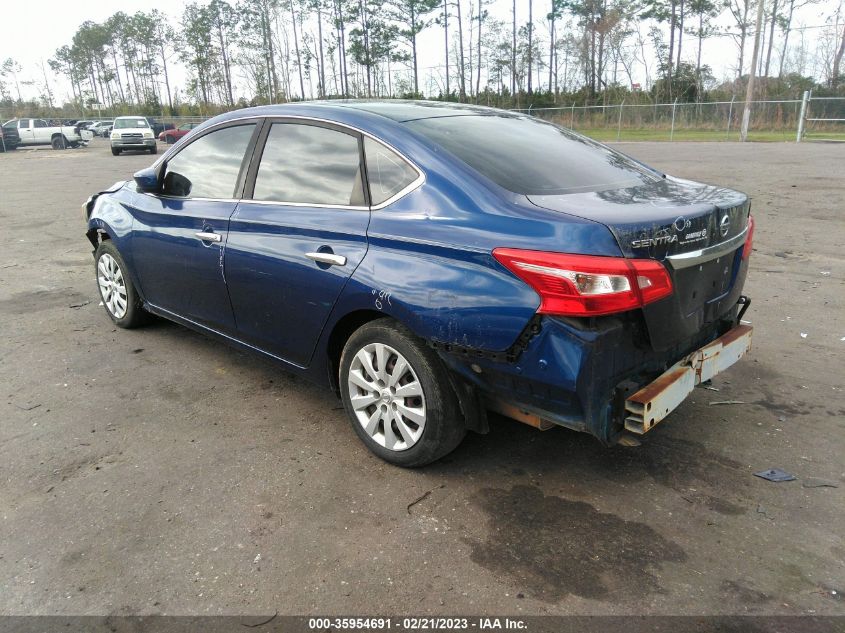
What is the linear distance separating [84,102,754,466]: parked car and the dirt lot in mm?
375

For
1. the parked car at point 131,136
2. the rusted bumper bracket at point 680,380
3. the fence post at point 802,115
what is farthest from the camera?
the parked car at point 131,136

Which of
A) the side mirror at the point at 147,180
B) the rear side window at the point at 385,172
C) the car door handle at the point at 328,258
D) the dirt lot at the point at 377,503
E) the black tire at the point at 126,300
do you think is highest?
the rear side window at the point at 385,172

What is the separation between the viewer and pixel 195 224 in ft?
13.1

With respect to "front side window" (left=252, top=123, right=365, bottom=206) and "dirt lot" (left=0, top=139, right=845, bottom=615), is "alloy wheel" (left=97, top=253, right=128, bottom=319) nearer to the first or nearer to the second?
"dirt lot" (left=0, top=139, right=845, bottom=615)

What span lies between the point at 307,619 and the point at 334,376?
142 centimetres

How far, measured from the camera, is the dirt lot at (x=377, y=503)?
2.38m

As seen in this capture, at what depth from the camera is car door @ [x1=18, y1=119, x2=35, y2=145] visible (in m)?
39.2

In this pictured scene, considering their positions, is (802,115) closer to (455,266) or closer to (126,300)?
(126,300)

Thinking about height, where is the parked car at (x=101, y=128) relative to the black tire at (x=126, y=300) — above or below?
above

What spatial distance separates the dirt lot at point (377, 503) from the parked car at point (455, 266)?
1.23 feet

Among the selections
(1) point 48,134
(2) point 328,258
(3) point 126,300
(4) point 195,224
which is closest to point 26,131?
(1) point 48,134

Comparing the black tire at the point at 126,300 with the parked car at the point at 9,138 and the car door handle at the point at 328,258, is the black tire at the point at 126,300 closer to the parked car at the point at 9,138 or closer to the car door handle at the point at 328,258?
the car door handle at the point at 328,258

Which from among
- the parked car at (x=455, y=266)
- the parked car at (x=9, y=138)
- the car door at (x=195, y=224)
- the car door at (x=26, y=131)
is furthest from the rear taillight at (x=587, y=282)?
the car door at (x=26, y=131)

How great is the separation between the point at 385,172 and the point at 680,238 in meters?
1.37
